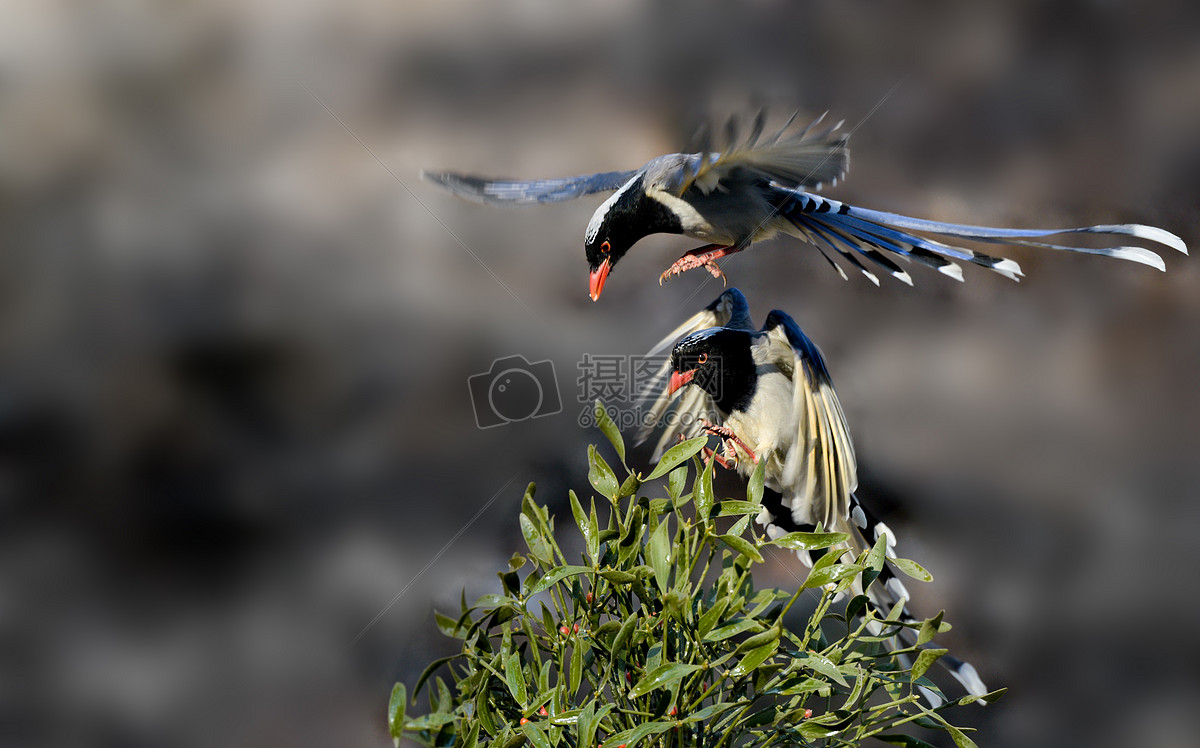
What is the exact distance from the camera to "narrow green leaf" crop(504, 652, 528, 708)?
61 cm

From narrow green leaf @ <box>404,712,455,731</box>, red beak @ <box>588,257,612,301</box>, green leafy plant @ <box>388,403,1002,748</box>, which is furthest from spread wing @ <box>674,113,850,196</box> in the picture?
narrow green leaf @ <box>404,712,455,731</box>

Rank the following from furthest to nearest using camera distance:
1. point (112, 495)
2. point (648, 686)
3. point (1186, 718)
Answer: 1. point (112, 495)
2. point (1186, 718)
3. point (648, 686)

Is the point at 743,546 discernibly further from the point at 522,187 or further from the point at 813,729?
the point at 522,187

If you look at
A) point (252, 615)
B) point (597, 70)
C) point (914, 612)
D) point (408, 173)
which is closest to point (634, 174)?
point (597, 70)

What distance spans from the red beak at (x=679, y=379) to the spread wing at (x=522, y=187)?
0.78ft

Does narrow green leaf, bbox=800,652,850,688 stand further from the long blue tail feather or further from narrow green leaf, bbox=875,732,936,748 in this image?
the long blue tail feather

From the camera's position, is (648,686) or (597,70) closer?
(648,686)

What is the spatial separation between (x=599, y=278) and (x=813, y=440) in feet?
1.02

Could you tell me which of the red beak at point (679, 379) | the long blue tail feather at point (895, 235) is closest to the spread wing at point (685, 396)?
the red beak at point (679, 379)

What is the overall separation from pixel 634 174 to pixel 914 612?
1.95 feet

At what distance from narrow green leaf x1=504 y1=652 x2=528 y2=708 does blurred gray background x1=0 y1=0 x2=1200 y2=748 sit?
0.41 meters

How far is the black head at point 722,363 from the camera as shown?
0.95 meters

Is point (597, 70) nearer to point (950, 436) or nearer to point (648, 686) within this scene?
point (950, 436)

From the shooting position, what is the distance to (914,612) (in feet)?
3.13
